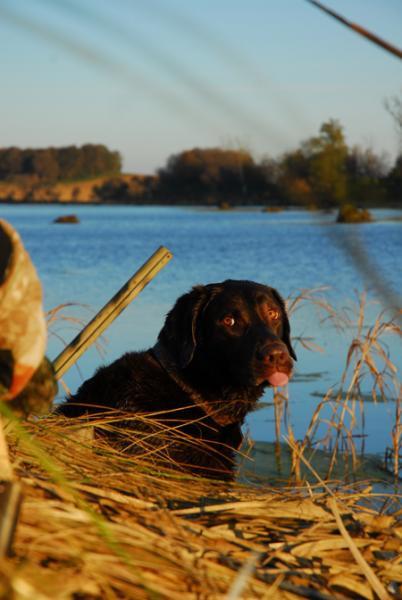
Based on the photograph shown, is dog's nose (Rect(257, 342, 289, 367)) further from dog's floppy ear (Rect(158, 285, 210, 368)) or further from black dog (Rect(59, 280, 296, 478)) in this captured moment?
dog's floppy ear (Rect(158, 285, 210, 368))

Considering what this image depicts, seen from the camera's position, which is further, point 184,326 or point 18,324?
point 184,326

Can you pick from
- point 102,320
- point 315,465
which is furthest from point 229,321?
point 315,465

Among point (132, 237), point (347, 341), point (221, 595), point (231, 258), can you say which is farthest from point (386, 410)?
point (132, 237)

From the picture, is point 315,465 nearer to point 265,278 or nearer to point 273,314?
point 273,314

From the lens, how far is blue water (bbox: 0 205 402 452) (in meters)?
0.98

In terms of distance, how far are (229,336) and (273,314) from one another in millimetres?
320

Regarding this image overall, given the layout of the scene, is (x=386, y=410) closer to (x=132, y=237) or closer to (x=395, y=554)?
(x=395, y=554)

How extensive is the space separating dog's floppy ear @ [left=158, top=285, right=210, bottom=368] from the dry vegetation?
1.88m

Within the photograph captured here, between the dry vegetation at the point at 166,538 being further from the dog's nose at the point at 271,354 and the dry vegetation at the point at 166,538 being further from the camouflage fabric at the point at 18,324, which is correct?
the dog's nose at the point at 271,354

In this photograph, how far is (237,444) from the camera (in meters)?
4.89

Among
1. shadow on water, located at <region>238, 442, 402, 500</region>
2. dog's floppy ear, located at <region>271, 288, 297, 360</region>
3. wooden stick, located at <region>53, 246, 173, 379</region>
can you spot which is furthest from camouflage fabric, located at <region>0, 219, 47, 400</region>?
shadow on water, located at <region>238, 442, 402, 500</region>

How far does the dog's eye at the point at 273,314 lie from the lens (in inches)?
198

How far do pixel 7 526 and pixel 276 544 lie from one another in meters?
1.02

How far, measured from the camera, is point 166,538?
68.1 inches
